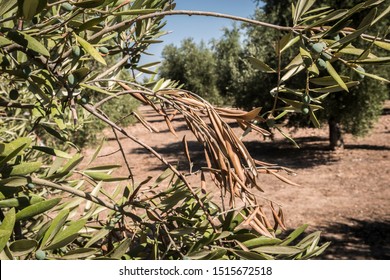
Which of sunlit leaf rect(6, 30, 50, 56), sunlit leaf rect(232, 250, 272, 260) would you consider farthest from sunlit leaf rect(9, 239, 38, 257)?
sunlit leaf rect(232, 250, 272, 260)

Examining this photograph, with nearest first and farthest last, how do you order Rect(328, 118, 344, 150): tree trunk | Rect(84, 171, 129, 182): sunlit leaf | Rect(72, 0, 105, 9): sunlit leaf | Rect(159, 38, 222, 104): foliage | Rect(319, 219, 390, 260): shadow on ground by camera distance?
Rect(72, 0, 105, 9): sunlit leaf
Rect(84, 171, 129, 182): sunlit leaf
Rect(319, 219, 390, 260): shadow on ground
Rect(328, 118, 344, 150): tree trunk
Rect(159, 38, 222, 104): foliage

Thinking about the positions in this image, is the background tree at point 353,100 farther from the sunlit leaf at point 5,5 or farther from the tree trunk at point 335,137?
the sunlit leaf at point 5,5

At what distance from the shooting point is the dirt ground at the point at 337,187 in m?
5.88

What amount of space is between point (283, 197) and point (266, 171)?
7473 millimetres

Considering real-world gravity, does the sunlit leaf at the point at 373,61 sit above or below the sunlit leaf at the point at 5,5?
below

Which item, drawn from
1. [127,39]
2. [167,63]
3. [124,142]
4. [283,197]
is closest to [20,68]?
[127,39]

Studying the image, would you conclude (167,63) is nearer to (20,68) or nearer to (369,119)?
(369,119)

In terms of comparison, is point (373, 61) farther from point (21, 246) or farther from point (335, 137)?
point (335, 137)

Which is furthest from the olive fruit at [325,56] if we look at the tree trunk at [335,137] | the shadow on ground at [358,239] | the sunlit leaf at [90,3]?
the tree trunk at [335,137]

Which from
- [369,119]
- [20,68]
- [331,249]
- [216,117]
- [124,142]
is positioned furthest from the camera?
[124,142]

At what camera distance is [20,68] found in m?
0.94

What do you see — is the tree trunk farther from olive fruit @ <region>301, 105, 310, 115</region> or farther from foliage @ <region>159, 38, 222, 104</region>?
foliage @ <region>159, 38, 222, 104</region>

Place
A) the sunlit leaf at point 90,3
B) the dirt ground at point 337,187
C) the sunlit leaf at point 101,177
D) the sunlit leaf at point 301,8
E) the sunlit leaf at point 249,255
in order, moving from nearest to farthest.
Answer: the sunlit leaf at point 90,3
the sunlit leaf at point 301,8
the sunlit leaf at point 249,255
the sunlit leaf at point 101,177
the dirt ground at point 337,187

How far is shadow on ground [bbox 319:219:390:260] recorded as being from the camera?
5.30 metres
